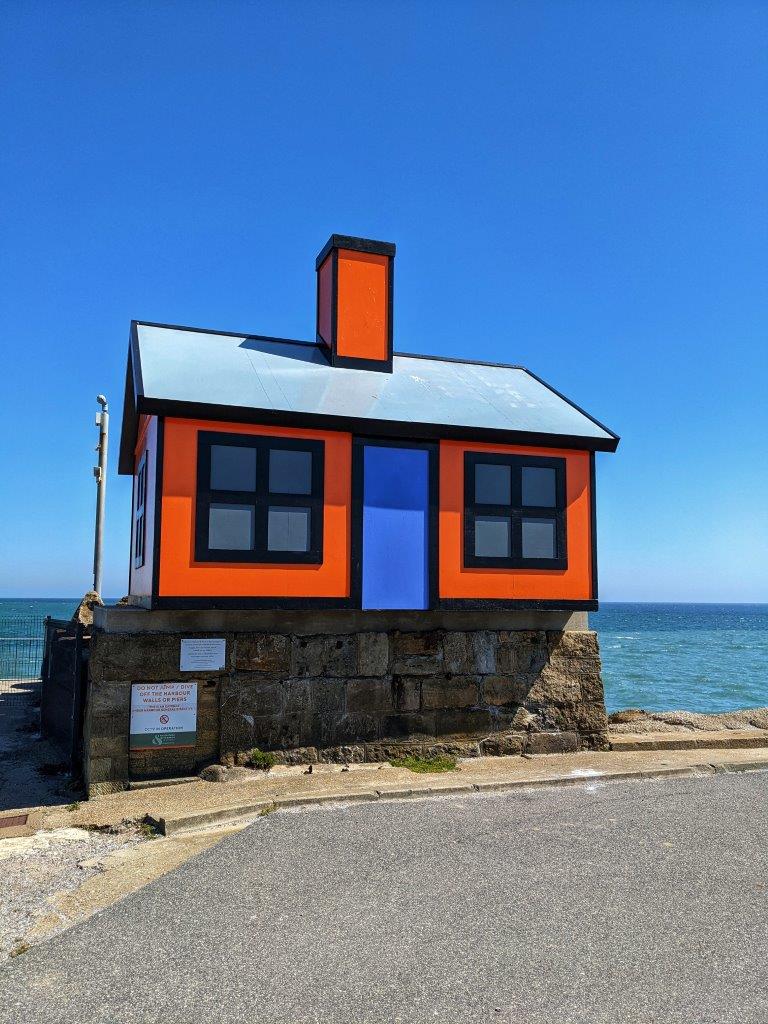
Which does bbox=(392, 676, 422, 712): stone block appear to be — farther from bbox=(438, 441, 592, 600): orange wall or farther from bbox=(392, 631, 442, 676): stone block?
bbox=(438, 441, 592, 600): orange wall

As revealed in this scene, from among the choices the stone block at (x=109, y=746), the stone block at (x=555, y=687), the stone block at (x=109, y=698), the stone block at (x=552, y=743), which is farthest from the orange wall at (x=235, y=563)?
the stone block at (x=552, y=743)

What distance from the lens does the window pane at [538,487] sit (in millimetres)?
12227

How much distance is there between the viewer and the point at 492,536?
39.3ft

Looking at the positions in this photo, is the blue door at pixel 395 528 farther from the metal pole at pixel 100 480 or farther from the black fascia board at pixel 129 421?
the metal pole at pixel 100 480

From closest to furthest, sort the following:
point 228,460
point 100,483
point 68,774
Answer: point 228,460 < point 68,774 < point 100,483

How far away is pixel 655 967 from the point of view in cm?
517

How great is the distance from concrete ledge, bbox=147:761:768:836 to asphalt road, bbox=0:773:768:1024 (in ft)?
1.84

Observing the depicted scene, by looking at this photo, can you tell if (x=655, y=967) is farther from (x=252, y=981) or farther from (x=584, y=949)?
(x=252, y=981)

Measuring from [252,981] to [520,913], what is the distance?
2.11m

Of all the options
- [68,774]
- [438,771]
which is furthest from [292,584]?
[68,774]

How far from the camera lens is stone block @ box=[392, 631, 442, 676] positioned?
11555 millimetres

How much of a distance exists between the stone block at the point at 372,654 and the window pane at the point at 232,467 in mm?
2702

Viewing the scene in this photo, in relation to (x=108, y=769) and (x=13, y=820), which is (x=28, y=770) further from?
(x=13, y=820)

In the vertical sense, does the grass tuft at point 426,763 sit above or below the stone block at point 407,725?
below
